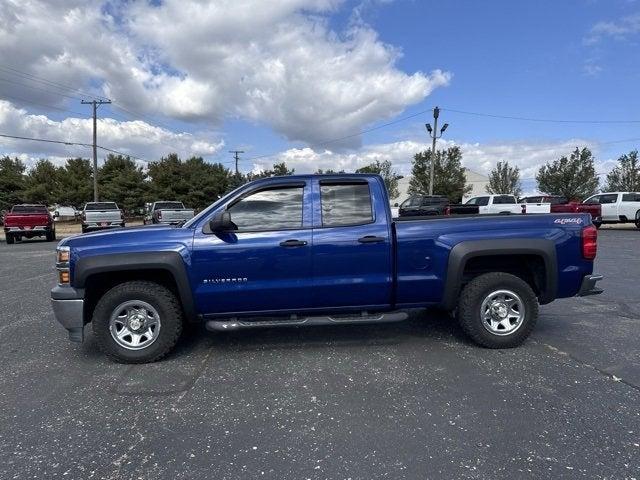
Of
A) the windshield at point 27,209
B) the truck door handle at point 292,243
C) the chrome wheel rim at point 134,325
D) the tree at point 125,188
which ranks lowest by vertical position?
the chrome wheel rim at point 134,325

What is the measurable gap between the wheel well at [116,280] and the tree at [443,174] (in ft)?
127

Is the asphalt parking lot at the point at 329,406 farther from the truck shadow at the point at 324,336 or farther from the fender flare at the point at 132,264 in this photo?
the fender flare at the point at 132,264

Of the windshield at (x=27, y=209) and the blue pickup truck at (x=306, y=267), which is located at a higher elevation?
the windshield at (x=27, y=209)

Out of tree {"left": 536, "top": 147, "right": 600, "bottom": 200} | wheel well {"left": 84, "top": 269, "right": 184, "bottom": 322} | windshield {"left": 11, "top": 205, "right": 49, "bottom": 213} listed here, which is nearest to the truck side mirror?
wheel well {"left": 84, "top": 269, "right": 184, "bottom": 322}

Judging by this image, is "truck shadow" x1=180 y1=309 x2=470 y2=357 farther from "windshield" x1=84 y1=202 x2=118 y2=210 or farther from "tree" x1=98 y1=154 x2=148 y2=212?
"tree" x1=98 y1=154 x2=148 y2=212

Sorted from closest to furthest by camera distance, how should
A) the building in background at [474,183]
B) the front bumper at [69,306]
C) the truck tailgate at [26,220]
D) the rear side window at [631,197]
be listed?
the front bumper at [69,306] → the truck tailgate at [26,220] → the rear side window at [631,197] → the building in background at [474,183]

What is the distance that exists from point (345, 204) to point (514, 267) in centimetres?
206

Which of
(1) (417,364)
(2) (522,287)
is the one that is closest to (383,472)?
(1) (417,364)

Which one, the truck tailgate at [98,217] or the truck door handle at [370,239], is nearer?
the truck door handle at [370,239]

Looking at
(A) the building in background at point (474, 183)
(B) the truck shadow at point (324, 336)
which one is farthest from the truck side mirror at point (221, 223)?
(A) the building in background at point (474, 183)

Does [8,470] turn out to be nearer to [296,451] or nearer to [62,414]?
[62,414]

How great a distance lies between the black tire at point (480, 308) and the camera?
4480 mm

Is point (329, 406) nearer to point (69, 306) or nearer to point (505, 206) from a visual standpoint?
point (69, 306)

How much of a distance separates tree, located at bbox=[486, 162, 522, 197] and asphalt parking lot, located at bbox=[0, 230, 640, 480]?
44033mm
